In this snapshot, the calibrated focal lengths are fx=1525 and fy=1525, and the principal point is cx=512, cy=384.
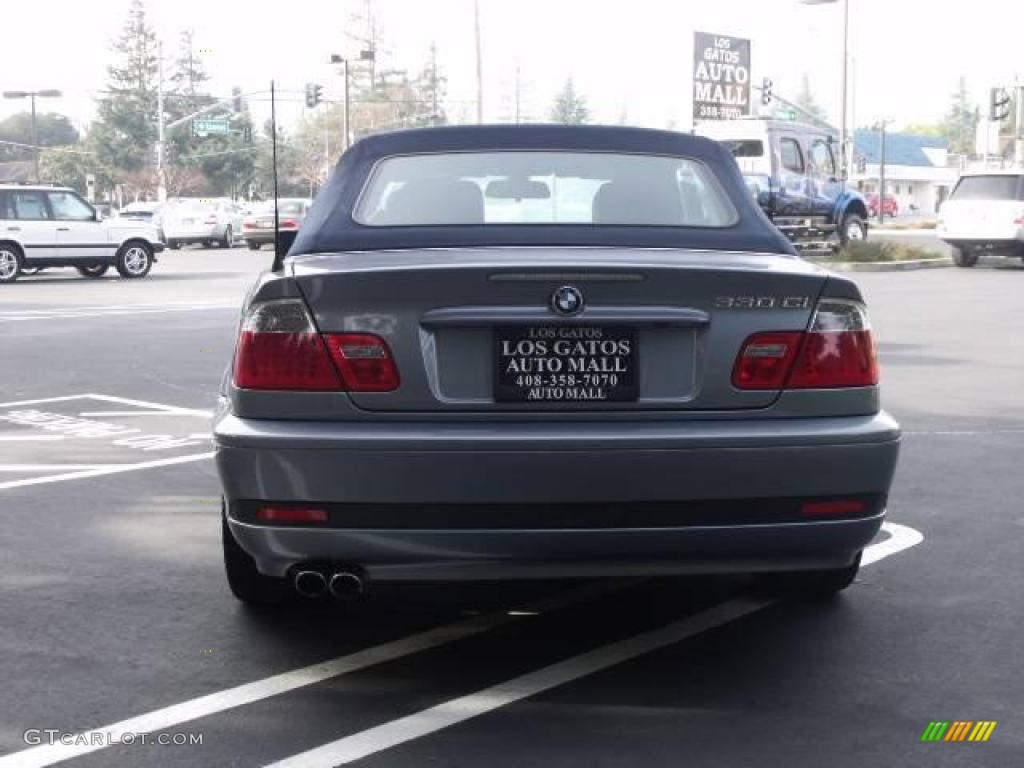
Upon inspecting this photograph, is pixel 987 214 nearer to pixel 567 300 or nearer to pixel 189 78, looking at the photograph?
pixel 567 300

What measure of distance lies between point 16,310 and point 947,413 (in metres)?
13.3

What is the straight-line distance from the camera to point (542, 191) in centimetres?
531

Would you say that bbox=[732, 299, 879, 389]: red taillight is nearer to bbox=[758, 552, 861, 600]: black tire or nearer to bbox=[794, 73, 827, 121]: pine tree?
bbox=[758, 552, 861, 600]: black tire

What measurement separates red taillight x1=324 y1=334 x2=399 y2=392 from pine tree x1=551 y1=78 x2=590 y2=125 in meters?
138

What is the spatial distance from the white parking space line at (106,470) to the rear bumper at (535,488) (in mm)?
3750

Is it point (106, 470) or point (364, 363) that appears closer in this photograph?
point (364, 363)

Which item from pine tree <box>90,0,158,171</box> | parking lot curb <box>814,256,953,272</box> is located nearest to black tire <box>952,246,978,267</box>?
parking lot curb <box>814,256,953,272</box>

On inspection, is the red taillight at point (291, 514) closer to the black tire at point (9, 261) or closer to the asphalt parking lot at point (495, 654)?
the asphalt parking lot at point (495, 654)

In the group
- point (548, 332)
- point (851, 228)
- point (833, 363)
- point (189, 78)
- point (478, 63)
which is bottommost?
point (851, 228)

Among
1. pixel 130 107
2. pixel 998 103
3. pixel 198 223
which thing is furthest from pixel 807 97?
pixel 198 223

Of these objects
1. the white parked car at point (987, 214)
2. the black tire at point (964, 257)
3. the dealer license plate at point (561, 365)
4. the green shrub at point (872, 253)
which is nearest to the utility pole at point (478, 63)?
the green shrub at point (872, 253)

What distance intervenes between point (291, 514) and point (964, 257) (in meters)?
28.5

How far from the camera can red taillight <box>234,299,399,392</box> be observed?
405cm

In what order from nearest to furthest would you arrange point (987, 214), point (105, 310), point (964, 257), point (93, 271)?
1. point (105, 310)
2. point (93, 271)
3. point (987, 214)
4. point (964, 257)
